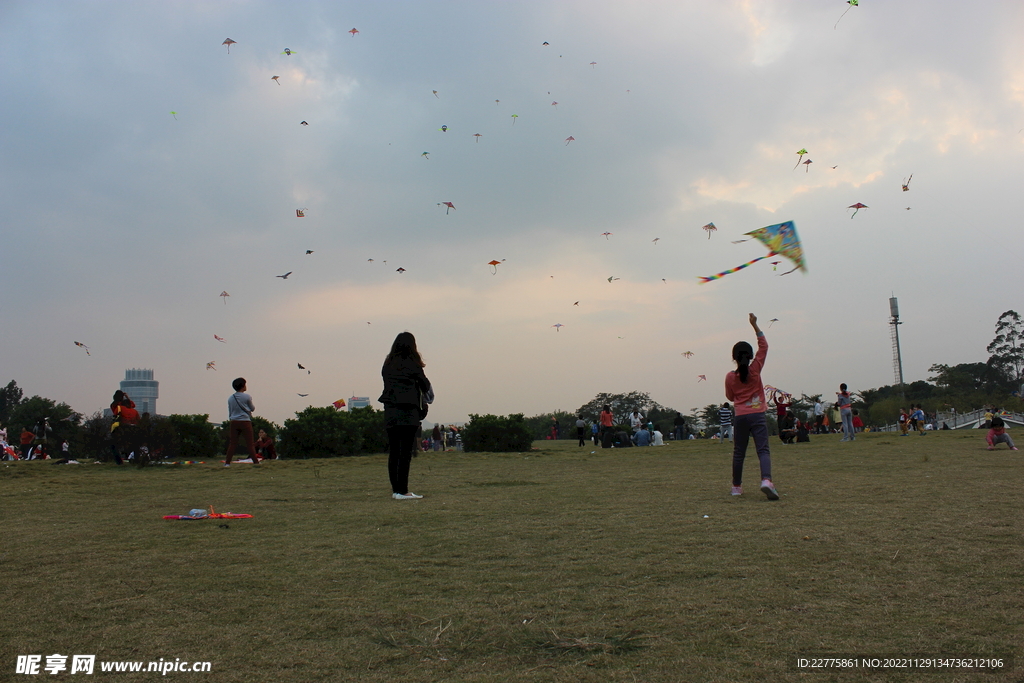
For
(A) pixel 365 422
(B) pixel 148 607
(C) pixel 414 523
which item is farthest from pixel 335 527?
(A) pixel 365 422

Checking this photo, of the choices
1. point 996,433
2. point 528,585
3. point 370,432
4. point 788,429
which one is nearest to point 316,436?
point 370,432

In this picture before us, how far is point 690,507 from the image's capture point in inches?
228

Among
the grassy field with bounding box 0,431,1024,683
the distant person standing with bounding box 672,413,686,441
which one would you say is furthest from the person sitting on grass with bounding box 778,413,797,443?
the grassy field with bounding box 0,431,1024,683

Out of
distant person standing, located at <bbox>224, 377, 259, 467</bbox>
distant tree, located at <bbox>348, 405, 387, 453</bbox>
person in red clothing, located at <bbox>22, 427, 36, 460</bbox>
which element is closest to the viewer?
distant person standing, located at <bbox>224, 377, 259, 467</bbox>

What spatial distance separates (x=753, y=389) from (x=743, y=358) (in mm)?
324

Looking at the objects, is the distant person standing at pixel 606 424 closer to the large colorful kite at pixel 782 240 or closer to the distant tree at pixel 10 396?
the large colorful kite at pixel 782 240

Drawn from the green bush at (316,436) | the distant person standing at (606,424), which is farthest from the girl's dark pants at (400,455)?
the distant person standing at (606,424)

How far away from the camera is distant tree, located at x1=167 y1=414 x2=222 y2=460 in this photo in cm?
1521

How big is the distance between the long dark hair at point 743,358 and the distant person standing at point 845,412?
14.0 metres

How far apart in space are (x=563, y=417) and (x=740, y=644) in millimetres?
56389

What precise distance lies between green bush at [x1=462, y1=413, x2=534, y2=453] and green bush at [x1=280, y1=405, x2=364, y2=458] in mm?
3599

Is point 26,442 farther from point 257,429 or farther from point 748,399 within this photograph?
point 748,399

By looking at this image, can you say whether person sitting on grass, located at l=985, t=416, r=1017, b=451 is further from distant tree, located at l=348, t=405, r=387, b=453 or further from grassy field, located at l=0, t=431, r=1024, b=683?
distant tree, located at l=348, t=405, r=387, b=453

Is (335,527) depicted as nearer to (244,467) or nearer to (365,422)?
(244,467)
